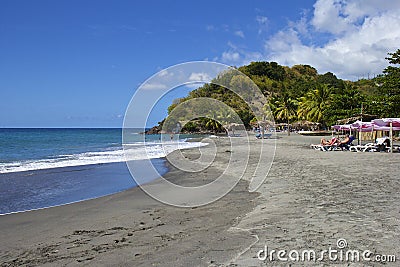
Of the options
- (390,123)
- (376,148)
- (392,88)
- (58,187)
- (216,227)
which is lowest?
(58,187)

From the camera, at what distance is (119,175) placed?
13.2 metres

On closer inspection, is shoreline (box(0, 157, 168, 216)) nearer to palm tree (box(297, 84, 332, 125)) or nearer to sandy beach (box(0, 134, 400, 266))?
sandy beach (box(0, 134, 400, 266))

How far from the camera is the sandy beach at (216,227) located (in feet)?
12.4

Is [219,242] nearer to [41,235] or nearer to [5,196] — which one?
[41,235]

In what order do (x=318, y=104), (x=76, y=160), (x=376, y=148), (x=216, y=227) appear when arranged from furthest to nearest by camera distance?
1. (x=318, y=104)
2. (x=76, y=160)
3. (x=376, y=148)
4. (x=216, y=227)

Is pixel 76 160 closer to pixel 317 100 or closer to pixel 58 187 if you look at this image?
pixel 58 187

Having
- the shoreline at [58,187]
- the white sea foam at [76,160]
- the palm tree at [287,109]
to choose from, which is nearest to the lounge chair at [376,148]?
the shoreline at [58,187]

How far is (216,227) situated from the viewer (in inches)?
197

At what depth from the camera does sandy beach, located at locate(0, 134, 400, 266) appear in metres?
3.79

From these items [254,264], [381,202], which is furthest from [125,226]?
[381,202]

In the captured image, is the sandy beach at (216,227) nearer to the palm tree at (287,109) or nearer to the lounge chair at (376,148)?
the lounge chair at (376,148)

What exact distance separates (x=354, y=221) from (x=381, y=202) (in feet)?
4.93

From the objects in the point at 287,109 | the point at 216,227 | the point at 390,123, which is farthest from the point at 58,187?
the point at 287,109

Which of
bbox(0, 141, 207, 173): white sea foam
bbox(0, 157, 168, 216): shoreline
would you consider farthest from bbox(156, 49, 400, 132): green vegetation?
bbox(0, 141, 207, 173): white sea foam
